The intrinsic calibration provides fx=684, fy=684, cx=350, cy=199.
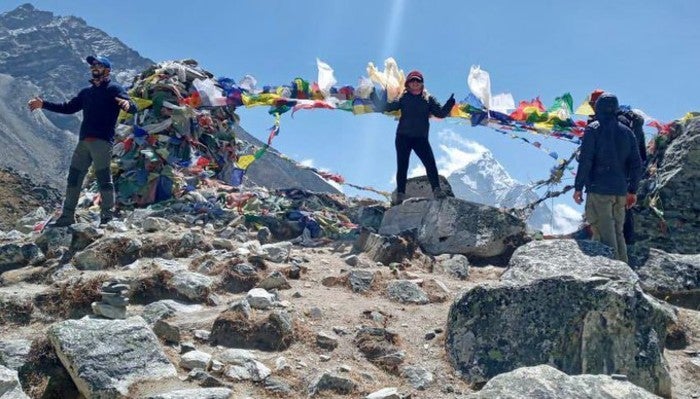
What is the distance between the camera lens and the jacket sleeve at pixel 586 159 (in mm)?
8242

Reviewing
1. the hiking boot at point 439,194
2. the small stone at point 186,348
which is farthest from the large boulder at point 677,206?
the small stone at point 186,348

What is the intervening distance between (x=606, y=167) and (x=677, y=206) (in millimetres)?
4201

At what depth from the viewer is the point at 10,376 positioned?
4422mm

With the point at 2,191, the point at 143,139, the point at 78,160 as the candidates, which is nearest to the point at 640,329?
the point at 78,160

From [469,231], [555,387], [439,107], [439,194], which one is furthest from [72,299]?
[439,107]

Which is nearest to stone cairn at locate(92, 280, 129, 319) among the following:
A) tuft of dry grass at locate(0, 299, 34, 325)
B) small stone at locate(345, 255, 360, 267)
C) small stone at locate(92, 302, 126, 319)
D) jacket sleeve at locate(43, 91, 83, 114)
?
small stone at locate(92, 302, 126, 319)

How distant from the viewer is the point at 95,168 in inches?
388

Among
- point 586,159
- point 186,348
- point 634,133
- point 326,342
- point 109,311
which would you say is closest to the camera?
point 186,348

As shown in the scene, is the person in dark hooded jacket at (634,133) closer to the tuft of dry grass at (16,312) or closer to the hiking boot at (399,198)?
the hiking boot at (399,198)

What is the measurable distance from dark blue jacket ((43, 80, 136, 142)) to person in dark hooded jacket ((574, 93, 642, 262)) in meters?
6.22

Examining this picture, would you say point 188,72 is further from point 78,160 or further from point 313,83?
point 78,160

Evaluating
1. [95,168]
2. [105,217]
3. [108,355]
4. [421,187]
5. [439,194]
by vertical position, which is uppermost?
[421,187]

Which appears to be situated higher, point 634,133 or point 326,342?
point 634,133

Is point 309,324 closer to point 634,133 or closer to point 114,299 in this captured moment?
point 114,299
